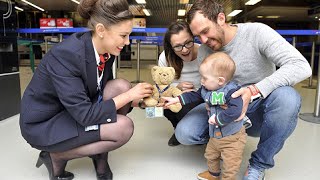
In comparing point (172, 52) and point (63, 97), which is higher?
point (172, 52)

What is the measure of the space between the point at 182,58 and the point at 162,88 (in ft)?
1.14

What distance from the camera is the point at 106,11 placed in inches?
44.5

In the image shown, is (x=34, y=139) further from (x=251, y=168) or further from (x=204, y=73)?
(x=251, y=168)

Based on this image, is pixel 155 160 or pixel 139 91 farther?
pixel 155 160

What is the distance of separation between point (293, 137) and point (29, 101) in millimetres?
1727

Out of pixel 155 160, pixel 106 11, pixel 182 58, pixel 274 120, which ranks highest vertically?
pixel 106 11

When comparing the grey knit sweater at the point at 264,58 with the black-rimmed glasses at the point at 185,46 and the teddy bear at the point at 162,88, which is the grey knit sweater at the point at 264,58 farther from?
the teddy bear at the point at 162,88

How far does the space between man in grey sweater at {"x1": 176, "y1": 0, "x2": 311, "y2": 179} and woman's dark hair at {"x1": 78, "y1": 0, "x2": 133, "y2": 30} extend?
1.13ft

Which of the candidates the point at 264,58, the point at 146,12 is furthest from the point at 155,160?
the point at 146,12

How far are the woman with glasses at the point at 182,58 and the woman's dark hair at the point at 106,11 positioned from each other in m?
0.42

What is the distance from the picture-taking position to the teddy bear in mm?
1357

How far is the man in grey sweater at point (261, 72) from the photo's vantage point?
1170 mm

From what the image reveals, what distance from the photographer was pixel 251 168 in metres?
1.26

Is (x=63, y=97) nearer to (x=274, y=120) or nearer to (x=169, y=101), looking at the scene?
(x=169, y=101)
